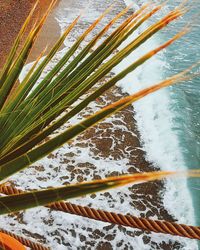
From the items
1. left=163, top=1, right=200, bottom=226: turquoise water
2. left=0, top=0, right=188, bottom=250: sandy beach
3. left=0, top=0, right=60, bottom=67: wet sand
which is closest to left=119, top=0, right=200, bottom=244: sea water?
left=163, top=1, right=200, bottom=226: turquoise water

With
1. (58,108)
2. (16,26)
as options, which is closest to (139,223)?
(58,108)

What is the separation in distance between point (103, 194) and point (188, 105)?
4.04 metres

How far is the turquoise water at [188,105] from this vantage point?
6.75 meters

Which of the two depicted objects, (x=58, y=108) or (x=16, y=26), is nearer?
(x=58, y=108)

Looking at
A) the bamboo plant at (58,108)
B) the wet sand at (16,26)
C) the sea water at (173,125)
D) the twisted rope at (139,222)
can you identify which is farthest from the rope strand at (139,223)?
the wet sand at (16,26)

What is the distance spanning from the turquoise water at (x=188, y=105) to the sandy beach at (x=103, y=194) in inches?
33.4

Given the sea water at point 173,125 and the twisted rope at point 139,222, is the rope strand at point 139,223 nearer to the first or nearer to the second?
the twisted rope at point 139,222

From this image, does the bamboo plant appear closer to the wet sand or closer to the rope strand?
the rope strand

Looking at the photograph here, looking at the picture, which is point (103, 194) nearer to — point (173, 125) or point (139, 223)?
point (173, 125)

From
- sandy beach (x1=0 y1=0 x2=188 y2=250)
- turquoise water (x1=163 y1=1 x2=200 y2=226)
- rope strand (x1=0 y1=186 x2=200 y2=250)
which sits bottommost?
rope strand (x1=0 y1=186 x2=200 y2=250)

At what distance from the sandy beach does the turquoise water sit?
2.78 feet

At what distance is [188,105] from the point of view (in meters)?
8.77

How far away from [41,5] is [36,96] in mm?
16469

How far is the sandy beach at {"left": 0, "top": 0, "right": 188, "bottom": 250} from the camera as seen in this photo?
488cm
